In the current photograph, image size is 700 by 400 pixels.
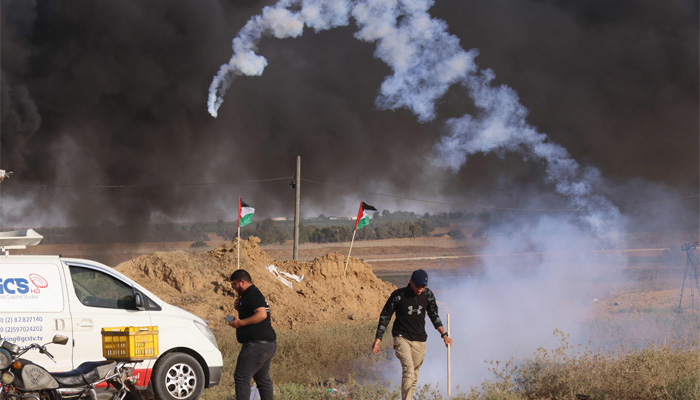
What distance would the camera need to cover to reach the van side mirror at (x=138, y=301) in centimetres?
948

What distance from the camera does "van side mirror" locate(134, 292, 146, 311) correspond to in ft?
31.1

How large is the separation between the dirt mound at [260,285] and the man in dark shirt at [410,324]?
9454 mm

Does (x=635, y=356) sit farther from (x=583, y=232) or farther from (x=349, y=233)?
(x=349, y=233)

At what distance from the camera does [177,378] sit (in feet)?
31.2

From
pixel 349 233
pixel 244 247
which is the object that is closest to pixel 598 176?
pixel 244 247

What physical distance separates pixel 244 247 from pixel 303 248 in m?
40.5

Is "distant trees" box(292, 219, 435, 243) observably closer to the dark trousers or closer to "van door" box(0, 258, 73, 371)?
"van door" box(0, 258, 73, 371)

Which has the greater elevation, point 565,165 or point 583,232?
point 565,165

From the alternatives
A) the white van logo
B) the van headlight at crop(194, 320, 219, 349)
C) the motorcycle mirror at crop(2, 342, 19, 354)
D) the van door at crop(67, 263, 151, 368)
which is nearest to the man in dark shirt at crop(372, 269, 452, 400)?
the van headlight at crop(194, 320, 219, 349)

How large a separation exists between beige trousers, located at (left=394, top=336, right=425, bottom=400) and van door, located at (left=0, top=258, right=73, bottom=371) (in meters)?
4.01

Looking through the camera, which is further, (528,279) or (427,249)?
(427,249)

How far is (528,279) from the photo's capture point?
96.5ft

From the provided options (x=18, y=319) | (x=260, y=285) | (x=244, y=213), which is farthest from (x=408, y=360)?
(x=244, y=213)

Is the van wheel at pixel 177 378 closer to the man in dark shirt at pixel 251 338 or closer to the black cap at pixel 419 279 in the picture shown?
the man in dark shirt at pixel 251 338
